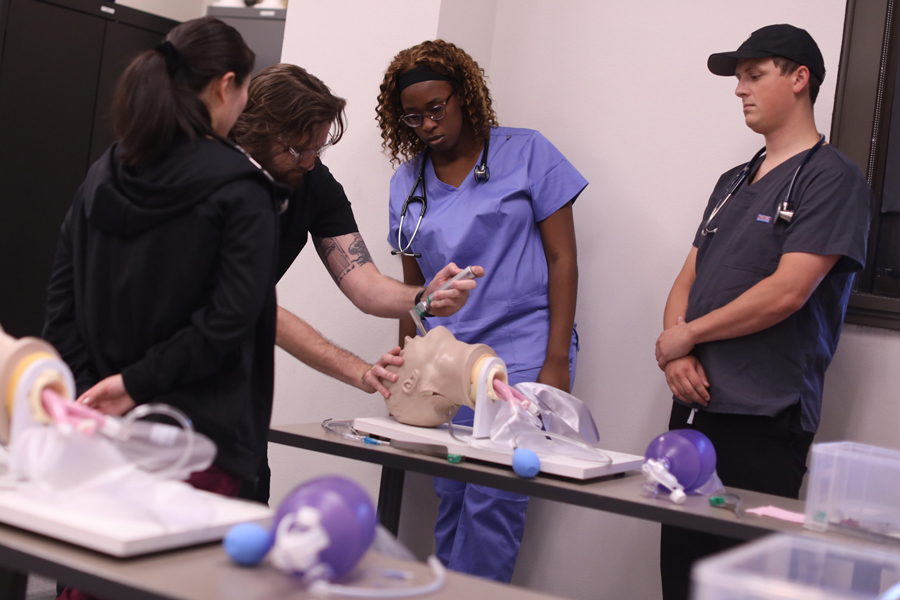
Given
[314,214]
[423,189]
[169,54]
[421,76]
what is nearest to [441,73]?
[421,76]

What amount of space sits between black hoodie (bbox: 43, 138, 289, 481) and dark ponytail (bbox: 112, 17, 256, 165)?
0.10 ft

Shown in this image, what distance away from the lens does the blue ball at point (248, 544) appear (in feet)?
2.99

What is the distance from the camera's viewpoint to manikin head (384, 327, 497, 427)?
5.48ft

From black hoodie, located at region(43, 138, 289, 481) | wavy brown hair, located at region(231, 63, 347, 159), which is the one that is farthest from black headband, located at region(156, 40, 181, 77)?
wavy brown hair, located at region(231, 63, 347, 159)

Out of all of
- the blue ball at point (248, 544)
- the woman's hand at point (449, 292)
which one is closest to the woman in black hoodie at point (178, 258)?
the blue ball at point (248, 544)

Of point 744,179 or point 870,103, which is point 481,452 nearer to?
point 744,179

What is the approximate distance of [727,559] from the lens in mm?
788

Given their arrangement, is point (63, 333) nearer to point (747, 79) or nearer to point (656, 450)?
point (656, 450)

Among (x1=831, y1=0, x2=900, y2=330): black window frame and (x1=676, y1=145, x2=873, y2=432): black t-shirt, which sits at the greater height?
(x1=831, y1=0, x2=900, y2=330): black window frame

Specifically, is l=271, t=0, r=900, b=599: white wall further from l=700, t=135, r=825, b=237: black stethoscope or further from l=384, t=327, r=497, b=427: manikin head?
l=384, t=327, r=497, b=427: manikin head

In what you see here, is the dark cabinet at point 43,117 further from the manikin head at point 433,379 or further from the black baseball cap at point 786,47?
the black baseball cap at point 786,47

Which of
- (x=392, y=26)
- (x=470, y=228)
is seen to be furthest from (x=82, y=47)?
(x=470, y=228)

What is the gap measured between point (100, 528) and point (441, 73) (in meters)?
1.63

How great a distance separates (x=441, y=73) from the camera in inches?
88.5
